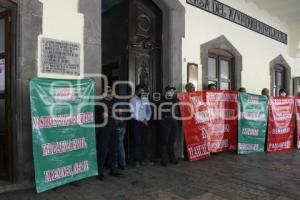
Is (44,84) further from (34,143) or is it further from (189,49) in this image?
(189,49)

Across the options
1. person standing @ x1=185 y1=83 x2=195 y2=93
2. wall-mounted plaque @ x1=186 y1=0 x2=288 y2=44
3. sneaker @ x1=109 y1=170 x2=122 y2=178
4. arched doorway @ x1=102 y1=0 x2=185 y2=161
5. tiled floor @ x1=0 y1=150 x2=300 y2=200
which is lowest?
tiled floor @ x1=0 y1=150 x2=300 y2=200

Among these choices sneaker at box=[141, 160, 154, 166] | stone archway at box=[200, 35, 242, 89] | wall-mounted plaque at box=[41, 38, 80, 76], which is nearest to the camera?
wall-mounted plaque at box=[41, 38, 80, 76]

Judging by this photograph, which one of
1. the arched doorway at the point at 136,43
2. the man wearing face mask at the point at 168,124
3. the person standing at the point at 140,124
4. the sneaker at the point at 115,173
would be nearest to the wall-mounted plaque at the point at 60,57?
the person standing at the point at 140,124

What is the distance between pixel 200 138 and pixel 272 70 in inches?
198

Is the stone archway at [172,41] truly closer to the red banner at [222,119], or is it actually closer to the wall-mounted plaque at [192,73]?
the wall-mounted plaque at [192,73]

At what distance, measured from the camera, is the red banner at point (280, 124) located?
773 cm

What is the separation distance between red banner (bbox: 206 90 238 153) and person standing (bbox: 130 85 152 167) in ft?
5.08

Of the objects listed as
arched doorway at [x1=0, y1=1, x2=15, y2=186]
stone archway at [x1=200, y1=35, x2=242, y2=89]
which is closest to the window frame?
stone archway at [x1=200, y1=35, x2=242, y2=89]

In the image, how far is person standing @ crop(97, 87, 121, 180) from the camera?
16.6 ft

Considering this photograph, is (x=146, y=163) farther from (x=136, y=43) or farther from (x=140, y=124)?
(x=136, y=43)

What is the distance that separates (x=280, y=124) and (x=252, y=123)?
1.03m

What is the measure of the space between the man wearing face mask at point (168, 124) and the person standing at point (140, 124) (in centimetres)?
29

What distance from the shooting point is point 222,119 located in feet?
23.3

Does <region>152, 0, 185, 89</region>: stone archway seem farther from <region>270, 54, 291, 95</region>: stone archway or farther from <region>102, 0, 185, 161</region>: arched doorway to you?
<region>270, 54, 291, 95</region>: stone archway
